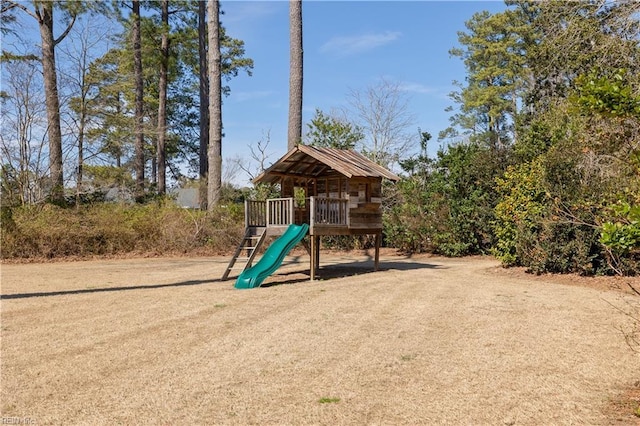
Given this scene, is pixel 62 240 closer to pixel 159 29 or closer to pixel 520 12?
pixel 159 29

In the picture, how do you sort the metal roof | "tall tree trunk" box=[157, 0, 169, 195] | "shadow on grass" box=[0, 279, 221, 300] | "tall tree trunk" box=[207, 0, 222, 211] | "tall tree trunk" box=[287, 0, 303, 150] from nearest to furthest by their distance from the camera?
1. "shadow on grass" box=[0, 279, 221, 300]
2. the metal roof
3. "tall tree trunk" box=[287, 0, 303, 150]
4. "tall tree trunk" box=[207, 0, 222, 211]
5. "tall tree trunk" box=[157, 0, 169, 195]

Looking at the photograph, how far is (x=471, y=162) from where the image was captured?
705 inches

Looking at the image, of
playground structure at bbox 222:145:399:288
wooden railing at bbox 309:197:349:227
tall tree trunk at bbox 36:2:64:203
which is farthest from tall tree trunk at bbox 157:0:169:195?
wooden railing at bbox 309:197:349:227

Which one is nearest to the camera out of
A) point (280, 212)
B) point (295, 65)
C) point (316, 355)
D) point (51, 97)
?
point (316, 355)

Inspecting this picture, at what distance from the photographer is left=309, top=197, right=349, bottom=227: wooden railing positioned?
487 inches

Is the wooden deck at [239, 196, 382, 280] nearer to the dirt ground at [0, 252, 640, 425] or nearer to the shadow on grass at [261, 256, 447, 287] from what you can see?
the shadow on grass at [261, 256, 447, 287]

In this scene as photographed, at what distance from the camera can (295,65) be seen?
19.4 meters

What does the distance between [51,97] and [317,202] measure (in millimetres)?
14208

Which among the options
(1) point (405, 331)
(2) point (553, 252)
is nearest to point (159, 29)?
(2) point (553, 252)

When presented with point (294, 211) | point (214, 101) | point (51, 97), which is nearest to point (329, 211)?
point (294, 211)

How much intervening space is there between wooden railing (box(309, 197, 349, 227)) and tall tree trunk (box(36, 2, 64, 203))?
12340mm

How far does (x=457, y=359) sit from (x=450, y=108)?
1688 inches

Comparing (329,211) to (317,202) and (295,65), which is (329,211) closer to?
(317,202)

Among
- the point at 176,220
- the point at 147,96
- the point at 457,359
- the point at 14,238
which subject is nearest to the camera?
the point at 457,359
